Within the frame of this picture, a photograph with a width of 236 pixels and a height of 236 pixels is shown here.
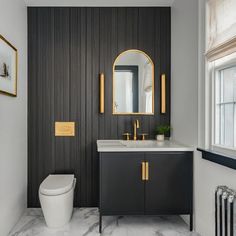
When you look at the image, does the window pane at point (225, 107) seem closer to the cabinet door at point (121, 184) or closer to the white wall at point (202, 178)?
the white wall at point (202, 178)

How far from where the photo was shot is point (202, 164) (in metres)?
2.09

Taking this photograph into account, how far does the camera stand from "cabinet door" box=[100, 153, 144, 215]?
224 centimetres

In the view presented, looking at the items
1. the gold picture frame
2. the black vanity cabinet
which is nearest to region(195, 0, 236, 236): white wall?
the black vanity cabinet

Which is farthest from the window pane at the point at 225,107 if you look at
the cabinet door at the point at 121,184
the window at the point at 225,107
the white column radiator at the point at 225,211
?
the cabinet door at the point at 121,184

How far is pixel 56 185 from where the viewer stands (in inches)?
90.7

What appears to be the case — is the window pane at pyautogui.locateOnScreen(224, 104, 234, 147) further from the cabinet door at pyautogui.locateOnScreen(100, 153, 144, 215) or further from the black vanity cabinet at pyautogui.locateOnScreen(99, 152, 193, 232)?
the cabinet door at pyautogui.locateOnScreen(100, 153, 144, 215)

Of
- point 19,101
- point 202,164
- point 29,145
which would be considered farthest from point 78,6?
point 202,164

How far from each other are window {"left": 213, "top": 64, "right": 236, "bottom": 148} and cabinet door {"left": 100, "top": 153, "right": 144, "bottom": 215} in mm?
721

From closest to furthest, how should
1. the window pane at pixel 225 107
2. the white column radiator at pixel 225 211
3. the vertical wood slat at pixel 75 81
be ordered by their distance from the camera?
the white column radiator at pixel 225 211 < the window pane at pixel 225 107 < the vertical wood slat at pixel 75 81

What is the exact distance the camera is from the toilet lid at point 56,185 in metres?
2.20

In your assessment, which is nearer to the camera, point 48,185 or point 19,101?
point 48,185

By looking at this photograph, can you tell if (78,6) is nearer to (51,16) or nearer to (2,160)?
(51,16)

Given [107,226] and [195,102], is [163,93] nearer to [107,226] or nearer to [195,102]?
[195,102]

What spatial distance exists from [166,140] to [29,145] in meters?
1.64
